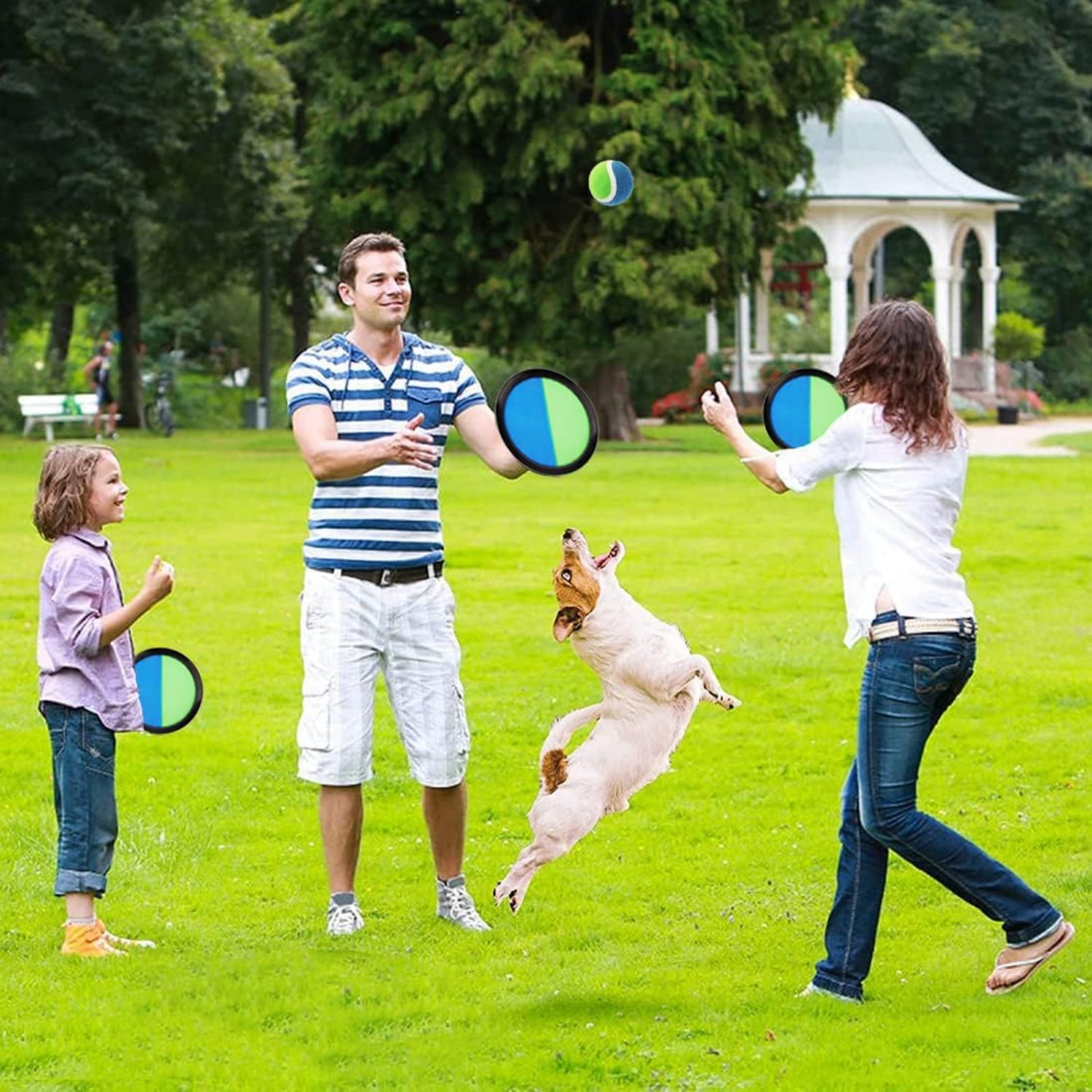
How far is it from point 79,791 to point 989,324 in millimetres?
41282

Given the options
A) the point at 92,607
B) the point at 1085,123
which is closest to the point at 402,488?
the point at 92,607

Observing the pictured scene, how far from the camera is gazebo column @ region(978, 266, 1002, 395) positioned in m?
45.1

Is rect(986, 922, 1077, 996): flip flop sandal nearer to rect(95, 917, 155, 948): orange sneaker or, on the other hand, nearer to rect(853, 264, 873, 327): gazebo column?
rect(95, 917, 155, 948): orange sneaker

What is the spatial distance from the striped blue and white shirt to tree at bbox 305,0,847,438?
23.5 meters

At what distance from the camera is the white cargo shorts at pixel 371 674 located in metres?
6.50

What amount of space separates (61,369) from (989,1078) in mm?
41105

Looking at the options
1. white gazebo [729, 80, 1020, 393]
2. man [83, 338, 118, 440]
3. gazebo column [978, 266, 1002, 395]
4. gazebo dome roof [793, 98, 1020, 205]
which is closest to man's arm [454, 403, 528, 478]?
man [83, 338, 118, 440]

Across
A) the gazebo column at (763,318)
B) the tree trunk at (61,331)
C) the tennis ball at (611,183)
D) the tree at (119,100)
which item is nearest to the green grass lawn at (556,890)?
the tennis ball at (611,183)

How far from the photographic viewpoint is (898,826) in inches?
222

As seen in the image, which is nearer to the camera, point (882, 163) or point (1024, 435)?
point (1024, 435)

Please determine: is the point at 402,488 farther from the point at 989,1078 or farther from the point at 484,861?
the point at 989,1078

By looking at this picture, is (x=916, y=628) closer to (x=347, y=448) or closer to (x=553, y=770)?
(x=553, y=770)

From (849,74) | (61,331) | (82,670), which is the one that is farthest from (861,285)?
(82,670)

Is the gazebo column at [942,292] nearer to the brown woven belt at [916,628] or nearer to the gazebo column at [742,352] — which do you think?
the gazebo column at [742,352]
